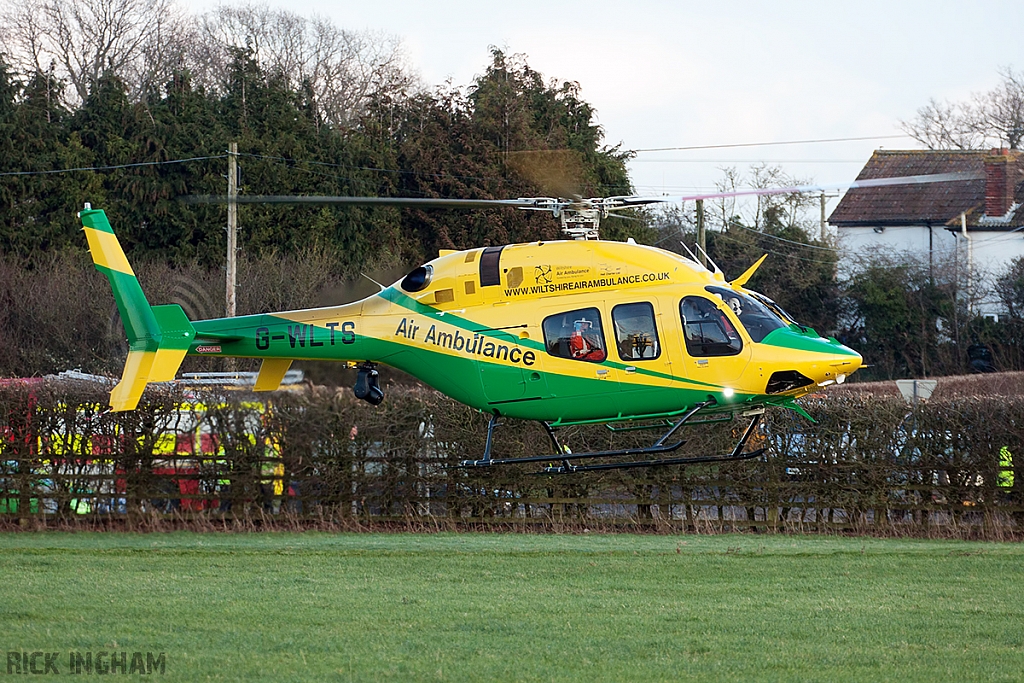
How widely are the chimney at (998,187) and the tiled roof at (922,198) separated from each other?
29cm

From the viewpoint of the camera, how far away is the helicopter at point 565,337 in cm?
1186

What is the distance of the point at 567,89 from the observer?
3819 cm

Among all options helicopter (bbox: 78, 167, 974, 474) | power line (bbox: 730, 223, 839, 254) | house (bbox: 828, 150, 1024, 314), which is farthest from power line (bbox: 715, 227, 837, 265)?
helicopter (bbox: 78, 167, 974, 474)

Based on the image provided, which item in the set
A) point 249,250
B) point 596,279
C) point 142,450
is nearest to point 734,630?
point 596,279

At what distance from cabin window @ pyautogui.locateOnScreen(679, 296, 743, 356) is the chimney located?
35.5 metres

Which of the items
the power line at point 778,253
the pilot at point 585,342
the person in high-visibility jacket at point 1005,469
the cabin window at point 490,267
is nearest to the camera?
the pilot at point 585,342

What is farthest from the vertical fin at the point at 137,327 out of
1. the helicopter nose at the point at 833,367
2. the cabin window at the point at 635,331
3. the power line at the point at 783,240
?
the power line at the point at 783,240

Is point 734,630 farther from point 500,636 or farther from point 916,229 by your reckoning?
point 916,229

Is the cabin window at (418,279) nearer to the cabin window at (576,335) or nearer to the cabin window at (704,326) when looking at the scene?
the cabin window at (576,335)

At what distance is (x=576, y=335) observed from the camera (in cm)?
1223

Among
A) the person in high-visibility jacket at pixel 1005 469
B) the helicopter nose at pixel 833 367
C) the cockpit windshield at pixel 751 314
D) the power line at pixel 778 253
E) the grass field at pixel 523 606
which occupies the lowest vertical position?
the grass field at pixel 523 606

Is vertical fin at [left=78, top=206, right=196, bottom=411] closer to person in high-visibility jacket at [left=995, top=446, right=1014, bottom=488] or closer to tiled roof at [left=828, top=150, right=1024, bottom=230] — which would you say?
person in high-visibility jacket at [left=995, top=446, right=1014, bottom=488]

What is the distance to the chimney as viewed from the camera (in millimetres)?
44094

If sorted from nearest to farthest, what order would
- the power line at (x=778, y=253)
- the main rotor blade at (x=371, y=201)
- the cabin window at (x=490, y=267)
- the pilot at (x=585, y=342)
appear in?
1. the main rotor blade at (x=371, y=201)
2. the pilot at (x=585, y=342)
3. the cabin window at (x=490, y=267)
4. the power line at (x=778, y=253)
